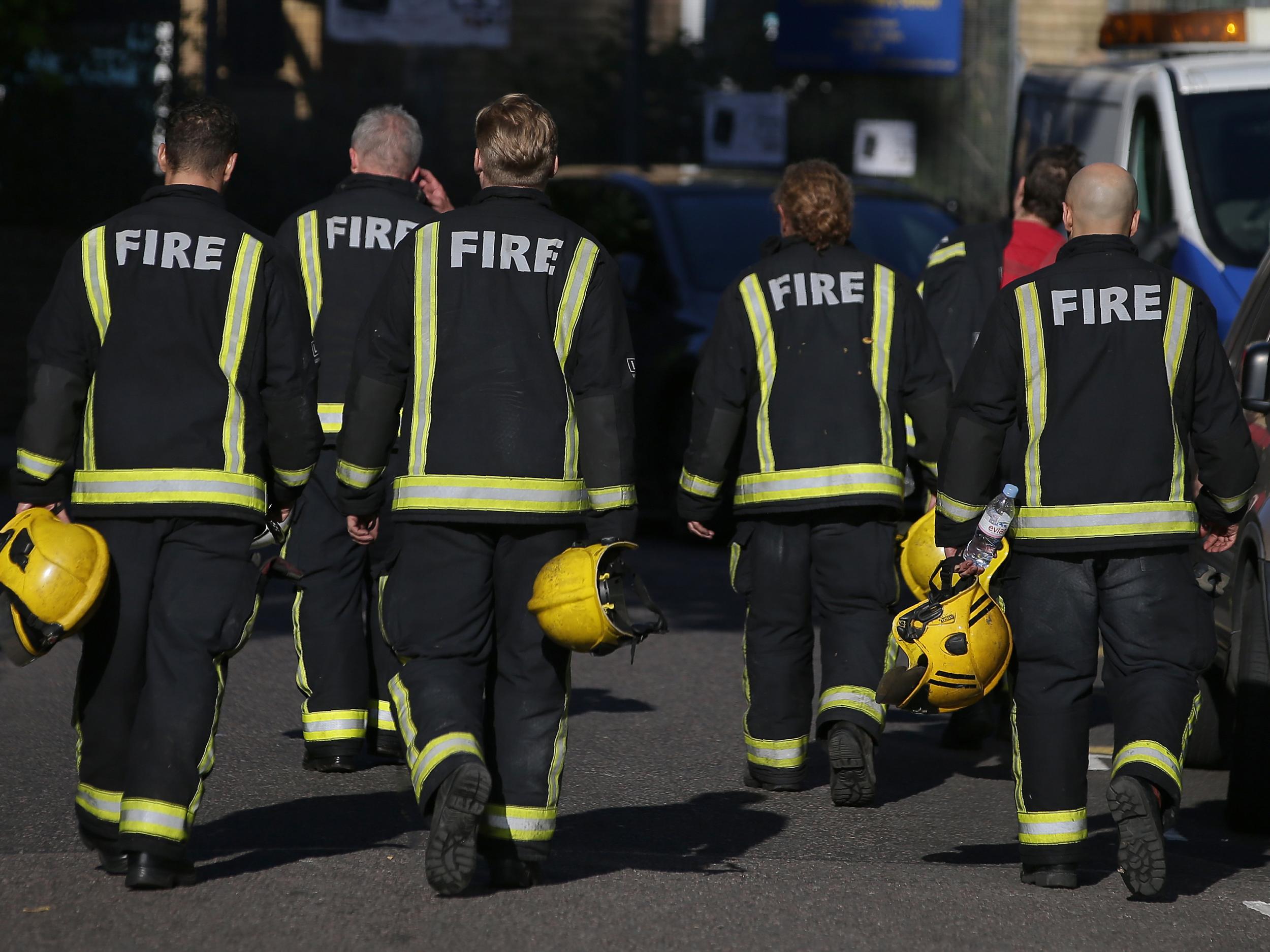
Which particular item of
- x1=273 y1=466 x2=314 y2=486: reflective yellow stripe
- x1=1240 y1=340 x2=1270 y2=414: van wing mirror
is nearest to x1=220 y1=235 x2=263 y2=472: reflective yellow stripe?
x1=273 y1=466 x2=314 y2=486: reflective yellow stripe

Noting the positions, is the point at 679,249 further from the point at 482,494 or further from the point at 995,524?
the point at 482,494

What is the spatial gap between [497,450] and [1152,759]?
1.74 meters

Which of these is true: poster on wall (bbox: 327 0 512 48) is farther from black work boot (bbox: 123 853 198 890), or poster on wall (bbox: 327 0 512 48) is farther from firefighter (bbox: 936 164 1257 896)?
black work boot (bbox: 123 853 198 890)

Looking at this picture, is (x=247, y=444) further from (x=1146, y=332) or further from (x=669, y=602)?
(x=669, y=602)

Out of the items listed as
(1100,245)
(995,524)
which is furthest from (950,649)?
(1100,245)

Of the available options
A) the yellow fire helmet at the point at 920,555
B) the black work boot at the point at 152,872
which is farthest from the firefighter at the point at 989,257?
the black work boot at the point at 152,872

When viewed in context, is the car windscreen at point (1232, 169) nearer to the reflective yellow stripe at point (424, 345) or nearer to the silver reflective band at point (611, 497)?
the silver reflective band at point (611, 497)

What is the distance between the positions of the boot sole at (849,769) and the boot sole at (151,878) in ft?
7.04

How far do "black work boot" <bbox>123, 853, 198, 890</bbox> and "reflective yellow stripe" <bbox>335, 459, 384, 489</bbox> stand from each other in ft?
3.20

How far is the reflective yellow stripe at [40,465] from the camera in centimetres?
490

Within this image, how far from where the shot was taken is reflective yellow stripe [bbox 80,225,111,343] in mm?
4910

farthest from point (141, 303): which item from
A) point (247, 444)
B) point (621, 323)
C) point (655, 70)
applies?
point (655, 70)

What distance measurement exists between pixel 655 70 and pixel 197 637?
14.0 m

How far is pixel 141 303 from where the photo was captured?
4906 millimetres
